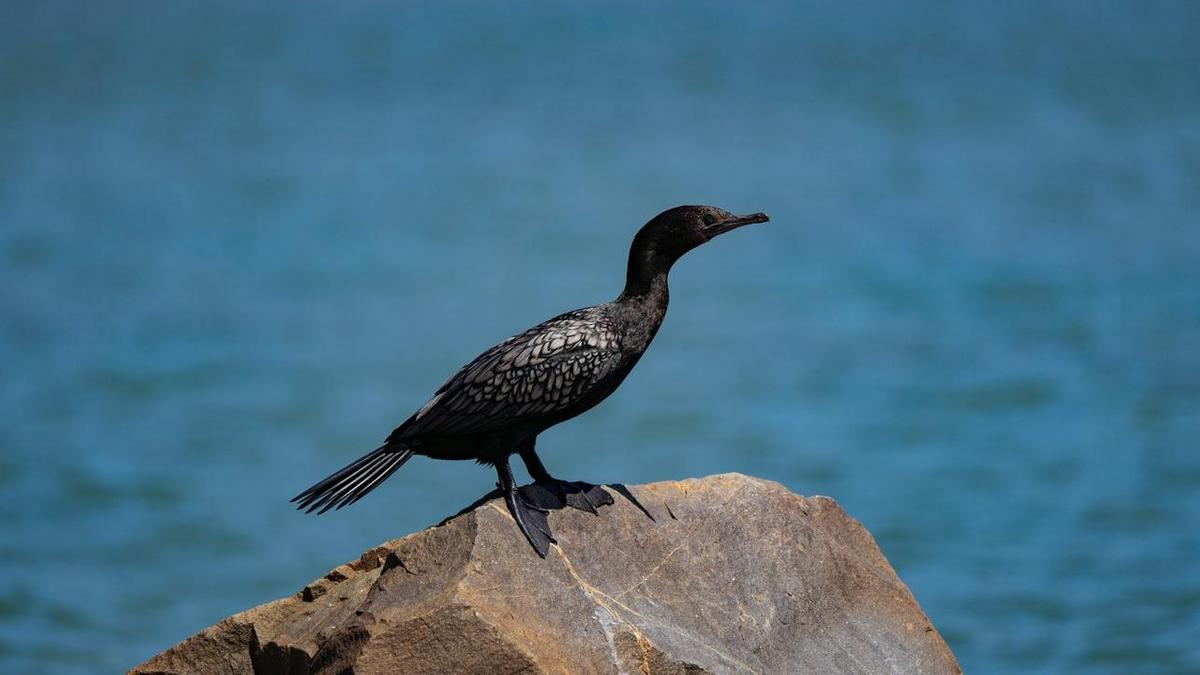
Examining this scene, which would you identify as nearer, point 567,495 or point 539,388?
point 539,388

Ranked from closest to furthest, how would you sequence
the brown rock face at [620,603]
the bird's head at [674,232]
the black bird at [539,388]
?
the brown rock face at [620,603], the black bird at [539,388], the bird's head at [674,232]

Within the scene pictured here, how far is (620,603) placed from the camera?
8.42 meters

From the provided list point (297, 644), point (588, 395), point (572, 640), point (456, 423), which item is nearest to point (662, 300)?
point (588, 395)

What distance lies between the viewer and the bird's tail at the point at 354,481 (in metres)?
8.73

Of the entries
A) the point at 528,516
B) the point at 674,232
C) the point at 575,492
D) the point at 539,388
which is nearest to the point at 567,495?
the point at 575,492

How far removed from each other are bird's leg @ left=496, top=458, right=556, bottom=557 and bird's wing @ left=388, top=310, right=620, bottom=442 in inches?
11.6

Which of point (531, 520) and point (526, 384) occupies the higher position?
point (526, 384)

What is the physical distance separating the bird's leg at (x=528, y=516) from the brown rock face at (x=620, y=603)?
5cm

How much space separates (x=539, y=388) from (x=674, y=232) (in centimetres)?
108

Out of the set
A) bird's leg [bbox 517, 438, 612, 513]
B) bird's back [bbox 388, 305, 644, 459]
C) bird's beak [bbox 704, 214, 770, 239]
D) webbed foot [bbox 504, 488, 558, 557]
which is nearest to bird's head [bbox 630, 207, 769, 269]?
bird's beak [bbox 704, 214, 770, 239]

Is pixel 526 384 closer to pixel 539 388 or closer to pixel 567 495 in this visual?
pixel 539 388

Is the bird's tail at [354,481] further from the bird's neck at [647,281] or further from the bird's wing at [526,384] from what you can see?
the bird's neck at [647,281]

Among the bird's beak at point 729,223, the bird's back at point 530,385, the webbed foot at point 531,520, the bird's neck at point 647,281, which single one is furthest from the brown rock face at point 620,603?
the bird's beak at point 729,223

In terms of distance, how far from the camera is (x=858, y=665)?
29.2 ft
